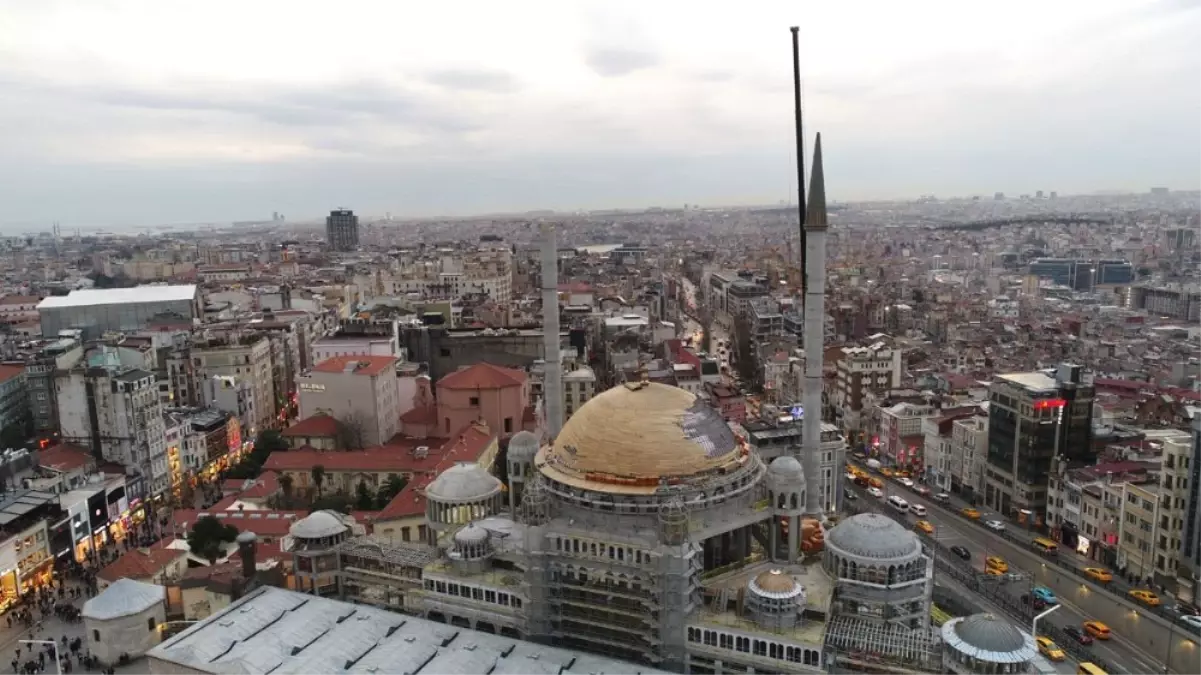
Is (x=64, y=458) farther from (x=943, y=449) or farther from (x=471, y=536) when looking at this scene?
(x=943, y=449)

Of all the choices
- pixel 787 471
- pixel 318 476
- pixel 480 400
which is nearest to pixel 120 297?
pixel 480 400

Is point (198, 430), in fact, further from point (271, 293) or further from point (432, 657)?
point (271, 293)

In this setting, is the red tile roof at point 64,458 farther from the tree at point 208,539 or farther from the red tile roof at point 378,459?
the tree at point 208,539

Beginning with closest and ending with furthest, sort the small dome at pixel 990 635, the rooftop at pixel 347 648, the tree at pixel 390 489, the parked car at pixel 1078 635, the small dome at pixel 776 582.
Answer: the small dome at pixel 990 635, the rooftop at pixel 347 648, the small dome at pixel 776 582, the parked car at pixel 1078 635, the tree at pixel 390 489

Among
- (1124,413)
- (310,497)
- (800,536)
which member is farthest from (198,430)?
(1124,413)

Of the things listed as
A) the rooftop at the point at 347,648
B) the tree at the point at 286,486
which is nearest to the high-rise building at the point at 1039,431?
the rooftop at the point at 347,648

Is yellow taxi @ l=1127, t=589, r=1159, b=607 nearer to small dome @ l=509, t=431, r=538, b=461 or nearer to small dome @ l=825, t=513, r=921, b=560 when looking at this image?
small dome @ l=825, t=513, r=921, b=560
